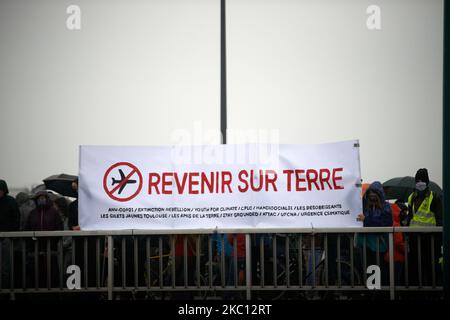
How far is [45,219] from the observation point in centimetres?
1055

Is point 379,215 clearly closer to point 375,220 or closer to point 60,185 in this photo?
point 375,220

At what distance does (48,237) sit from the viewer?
9.30m

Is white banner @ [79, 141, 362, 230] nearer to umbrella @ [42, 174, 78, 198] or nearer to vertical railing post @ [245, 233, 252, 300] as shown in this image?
vertical railing post @ [245, 233, 252, 300]

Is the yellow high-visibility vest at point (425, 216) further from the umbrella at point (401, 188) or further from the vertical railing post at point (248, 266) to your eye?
the umbrella at point (401, 188)

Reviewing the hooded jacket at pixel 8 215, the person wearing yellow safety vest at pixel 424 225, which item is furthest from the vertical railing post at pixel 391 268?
the hooded jacket at pixel 8 215

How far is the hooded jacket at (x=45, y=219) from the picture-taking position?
10.5 metres

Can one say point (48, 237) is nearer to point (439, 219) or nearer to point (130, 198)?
point (130, 198)

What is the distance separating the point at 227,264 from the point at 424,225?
3.05 m

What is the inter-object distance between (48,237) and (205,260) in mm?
2349

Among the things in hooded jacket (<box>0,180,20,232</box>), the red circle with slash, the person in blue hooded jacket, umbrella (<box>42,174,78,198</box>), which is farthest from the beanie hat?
umbrella (<box>42,174,78,198</box>)
